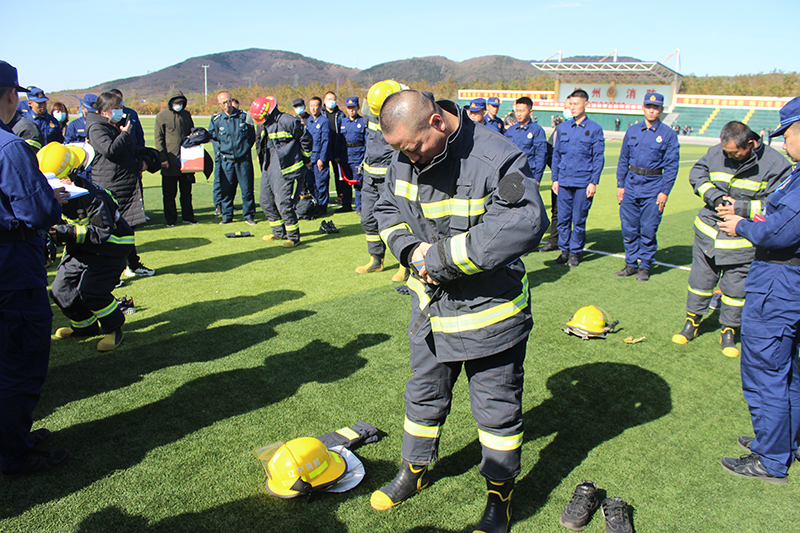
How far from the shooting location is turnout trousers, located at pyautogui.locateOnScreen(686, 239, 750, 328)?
4.70m

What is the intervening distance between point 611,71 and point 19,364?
67134 mm

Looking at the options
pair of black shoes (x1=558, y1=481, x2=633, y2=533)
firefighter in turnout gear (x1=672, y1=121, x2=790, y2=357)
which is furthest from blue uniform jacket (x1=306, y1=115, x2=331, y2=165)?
pair of black shoes (x1=558, y1=481, x2=633, y2=533)

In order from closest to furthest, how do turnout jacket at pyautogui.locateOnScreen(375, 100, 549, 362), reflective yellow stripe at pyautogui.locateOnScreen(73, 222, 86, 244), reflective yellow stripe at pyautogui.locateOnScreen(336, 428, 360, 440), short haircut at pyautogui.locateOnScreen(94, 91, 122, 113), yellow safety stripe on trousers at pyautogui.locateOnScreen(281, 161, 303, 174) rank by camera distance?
turnout jacket at pyautogui.locateOnScreen(375, 100, 549, 362) < reflective yellow stripe at pyautogui.locateOnScreen(336, 428, 360, 440) < reflective yellow stripe at pyautogui.locateOnScreen(73, 222, 86, 244) < short haircut at pyautogui.locateOnScreen(94, 91, 122, 113) < yellow safety stripe on trousers at pyautogui.locateOnScreen(281, 161, 303, 174)

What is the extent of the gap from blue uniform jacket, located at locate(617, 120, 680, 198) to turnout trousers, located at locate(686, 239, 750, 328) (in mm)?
1952

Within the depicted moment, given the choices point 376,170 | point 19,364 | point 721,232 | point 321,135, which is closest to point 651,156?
point 721,232

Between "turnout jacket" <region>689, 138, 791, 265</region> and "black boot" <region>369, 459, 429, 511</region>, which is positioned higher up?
"turnout jacket" <region>689, 138, 791, 265</region>

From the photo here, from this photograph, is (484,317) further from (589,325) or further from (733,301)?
(733,301)

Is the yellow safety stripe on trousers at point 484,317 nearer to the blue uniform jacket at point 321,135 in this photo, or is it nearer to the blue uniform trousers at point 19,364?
the blue uniform trousers at point 19,364

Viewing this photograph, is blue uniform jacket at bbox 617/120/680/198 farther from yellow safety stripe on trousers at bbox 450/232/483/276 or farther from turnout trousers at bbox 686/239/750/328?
yellow safety stripe on trousers at bbox 450/232/483/276

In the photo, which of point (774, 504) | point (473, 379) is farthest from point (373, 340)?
point (774, 504)

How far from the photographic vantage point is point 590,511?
2.64 m

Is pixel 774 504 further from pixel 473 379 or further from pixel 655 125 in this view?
pixel 655 125

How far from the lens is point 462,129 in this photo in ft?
7.68

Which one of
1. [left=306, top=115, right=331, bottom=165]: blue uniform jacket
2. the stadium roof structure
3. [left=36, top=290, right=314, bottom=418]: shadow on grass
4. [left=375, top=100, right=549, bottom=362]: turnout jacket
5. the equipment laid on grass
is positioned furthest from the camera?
the stadium roof structure
